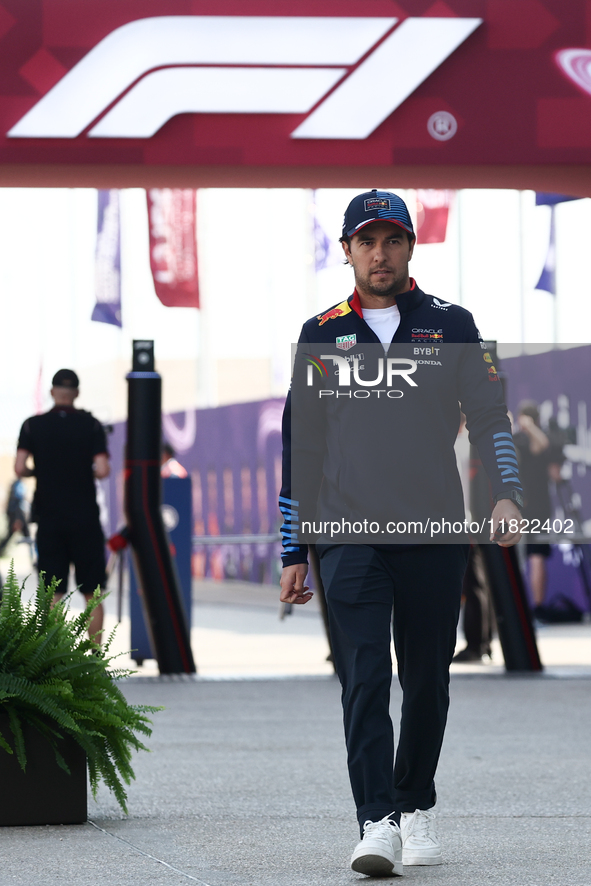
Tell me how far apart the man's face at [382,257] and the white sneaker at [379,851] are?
60.7 inches

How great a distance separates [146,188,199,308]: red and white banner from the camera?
20.0 m

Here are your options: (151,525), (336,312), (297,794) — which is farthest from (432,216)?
(336,312)

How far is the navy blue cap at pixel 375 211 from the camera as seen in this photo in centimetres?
423

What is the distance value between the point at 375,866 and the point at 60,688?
4.12ft

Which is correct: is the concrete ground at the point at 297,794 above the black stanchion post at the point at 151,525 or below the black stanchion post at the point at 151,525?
below

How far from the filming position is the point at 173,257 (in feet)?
65.7

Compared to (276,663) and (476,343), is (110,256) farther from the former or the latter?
(476,343)

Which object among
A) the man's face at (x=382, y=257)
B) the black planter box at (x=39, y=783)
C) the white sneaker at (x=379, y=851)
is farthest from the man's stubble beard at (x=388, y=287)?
the black planter box at (x=39, y=783)

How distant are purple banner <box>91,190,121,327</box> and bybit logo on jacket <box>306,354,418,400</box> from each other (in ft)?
60.8

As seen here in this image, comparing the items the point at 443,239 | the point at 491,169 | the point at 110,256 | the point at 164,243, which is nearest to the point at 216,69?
the point at 491,169

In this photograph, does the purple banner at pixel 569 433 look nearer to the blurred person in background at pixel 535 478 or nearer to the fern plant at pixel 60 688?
the blurred person in background at pixel 535 478

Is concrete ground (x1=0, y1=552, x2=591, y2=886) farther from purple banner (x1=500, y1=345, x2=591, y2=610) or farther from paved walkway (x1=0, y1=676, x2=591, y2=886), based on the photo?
purple banner (x1=500, y1=345, x2=591, y2=610)

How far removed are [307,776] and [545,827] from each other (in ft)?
4.52

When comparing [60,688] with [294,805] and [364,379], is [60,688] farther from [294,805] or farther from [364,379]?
[364,379]
